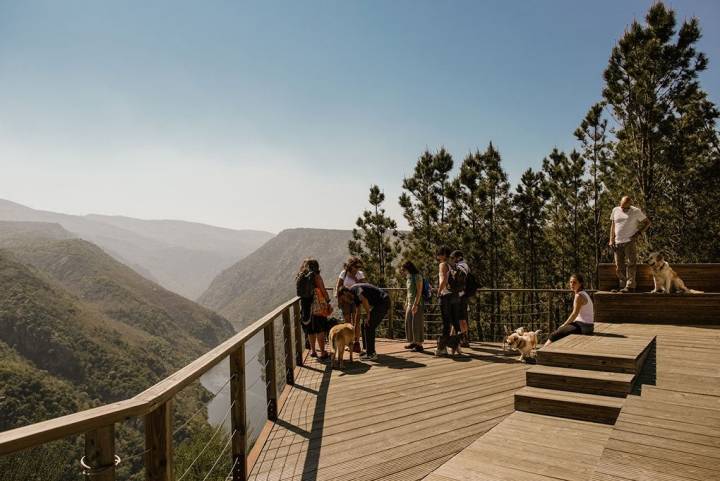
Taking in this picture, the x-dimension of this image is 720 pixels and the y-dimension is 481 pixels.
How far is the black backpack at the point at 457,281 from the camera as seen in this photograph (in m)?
7.10

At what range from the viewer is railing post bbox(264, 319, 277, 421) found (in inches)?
184

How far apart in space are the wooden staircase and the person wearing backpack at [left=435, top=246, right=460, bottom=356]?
231 cm

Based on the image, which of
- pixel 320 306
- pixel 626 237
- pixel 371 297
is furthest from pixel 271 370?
pixel 626 237

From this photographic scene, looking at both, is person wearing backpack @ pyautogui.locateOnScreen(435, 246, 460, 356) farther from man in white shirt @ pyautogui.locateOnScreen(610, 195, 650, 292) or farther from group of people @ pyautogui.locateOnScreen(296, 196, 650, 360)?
man in white shirt @ pyautogui.locateOnScreen(610, 195, 650, 292)

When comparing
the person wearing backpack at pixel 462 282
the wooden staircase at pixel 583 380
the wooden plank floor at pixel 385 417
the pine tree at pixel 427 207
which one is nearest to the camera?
the wooden plank floor at pixel 385 417

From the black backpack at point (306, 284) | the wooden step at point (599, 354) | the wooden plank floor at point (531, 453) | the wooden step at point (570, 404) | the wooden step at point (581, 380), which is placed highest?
the black backpack at point (306, 284)

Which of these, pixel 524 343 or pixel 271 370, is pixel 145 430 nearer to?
pixel 271 370

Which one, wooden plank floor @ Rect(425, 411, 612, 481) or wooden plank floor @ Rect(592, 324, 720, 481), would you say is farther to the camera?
wooden plank floor @ Rect(425, 411, 612, 481)

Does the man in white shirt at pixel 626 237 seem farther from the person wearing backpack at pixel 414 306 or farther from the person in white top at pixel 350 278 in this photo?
the person in white top at pixel 350 278

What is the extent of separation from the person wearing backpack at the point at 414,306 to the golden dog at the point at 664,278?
3962 millimetres

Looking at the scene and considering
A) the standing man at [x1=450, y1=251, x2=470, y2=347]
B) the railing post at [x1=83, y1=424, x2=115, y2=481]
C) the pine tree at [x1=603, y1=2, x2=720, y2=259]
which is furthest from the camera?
the pine tree at [x1=603, y1=2, x2=720, y2=259]

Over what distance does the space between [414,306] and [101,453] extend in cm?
612

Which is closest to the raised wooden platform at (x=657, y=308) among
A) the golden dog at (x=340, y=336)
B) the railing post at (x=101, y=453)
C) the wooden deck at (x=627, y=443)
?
the wooden deck at (x=627, y=443)

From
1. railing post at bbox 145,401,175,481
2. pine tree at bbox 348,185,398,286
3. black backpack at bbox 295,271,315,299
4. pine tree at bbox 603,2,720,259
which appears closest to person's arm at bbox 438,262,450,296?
black backpack at bbox 295,271,315,299
